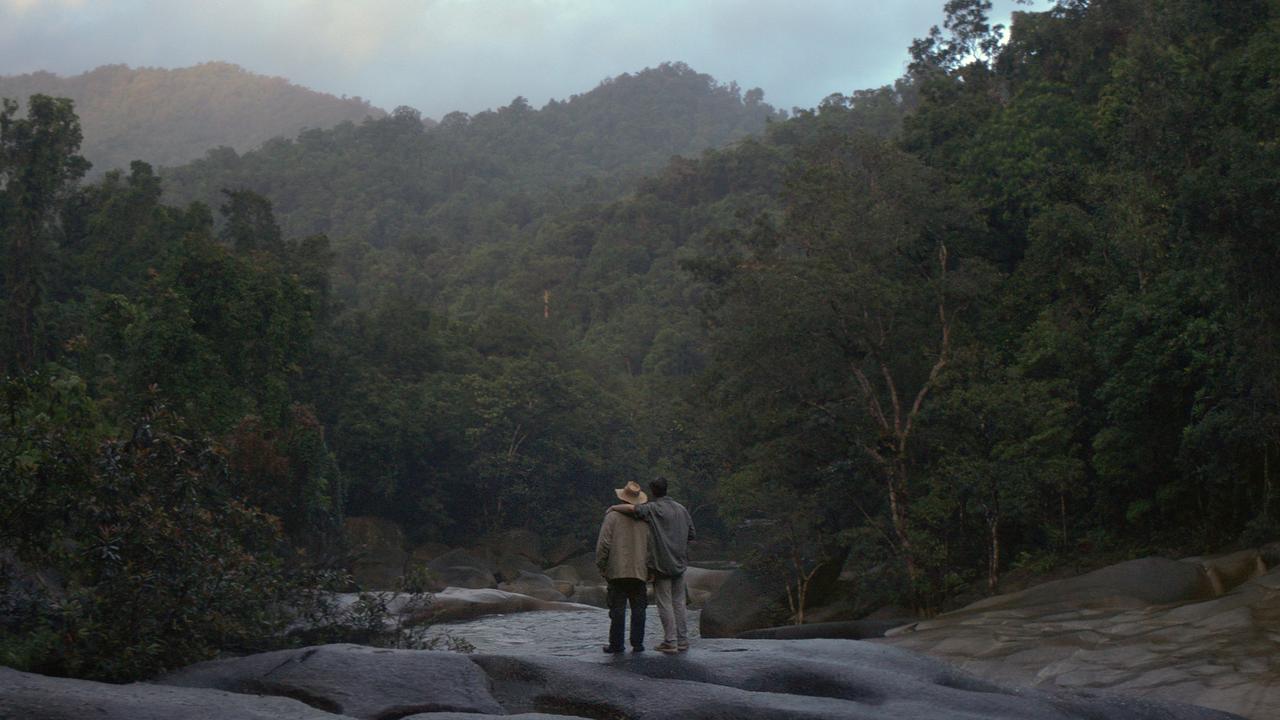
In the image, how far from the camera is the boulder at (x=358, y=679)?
9.77m

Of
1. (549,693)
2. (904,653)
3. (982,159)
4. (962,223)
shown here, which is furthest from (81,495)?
(982,159)

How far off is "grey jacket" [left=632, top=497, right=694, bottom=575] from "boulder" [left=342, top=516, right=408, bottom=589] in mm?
33341

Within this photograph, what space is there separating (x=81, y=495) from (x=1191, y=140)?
17.1m

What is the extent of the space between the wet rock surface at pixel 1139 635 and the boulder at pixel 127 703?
7871mm

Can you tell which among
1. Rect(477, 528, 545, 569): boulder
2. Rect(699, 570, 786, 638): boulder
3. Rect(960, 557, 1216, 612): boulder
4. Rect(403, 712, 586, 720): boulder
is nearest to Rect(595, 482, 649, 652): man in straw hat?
Rect(403, 712, 586, 720): boulder

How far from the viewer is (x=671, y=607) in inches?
468

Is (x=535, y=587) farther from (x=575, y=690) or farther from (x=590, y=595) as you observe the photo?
(x=575, y=690)

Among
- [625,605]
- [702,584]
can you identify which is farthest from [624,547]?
[702,584]

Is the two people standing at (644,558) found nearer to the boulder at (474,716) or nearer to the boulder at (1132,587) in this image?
the boulder at (474,716)

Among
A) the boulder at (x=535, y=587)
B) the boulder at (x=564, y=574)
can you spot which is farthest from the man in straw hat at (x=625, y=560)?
the boulder at (x=564, y=574)

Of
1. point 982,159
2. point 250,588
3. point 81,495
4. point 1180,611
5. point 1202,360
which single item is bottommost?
point 1180,611

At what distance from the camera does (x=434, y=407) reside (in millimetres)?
57844

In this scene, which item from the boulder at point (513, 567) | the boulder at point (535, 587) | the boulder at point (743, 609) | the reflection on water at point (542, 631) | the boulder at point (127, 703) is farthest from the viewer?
the boulder at point (513, 567)

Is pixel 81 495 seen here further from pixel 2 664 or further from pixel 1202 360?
pixel 1202 360
